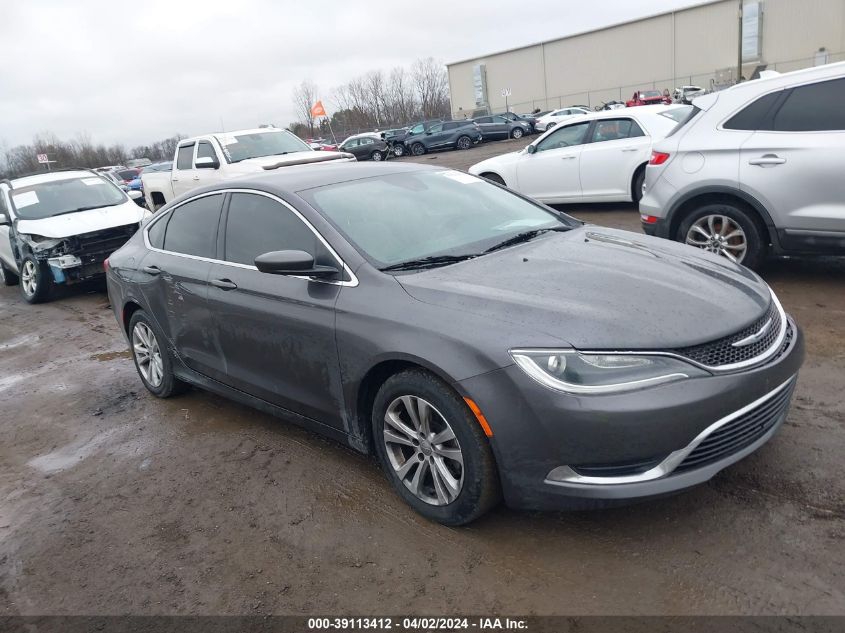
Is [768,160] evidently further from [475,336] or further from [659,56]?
[659,56]

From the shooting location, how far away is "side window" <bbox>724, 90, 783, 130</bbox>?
5887 mm

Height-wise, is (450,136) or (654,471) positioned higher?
(654,471)

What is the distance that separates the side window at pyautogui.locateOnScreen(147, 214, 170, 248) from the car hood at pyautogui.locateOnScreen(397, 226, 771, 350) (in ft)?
8.44

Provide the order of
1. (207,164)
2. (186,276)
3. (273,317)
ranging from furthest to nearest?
(207,164), (186,276), (273,317)

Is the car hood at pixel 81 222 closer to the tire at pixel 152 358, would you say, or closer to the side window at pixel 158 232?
the tire at pixel 152 358

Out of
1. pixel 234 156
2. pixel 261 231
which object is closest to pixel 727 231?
pixel 261 231

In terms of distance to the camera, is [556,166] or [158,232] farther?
[556,166]

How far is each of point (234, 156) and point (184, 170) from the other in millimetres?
1491

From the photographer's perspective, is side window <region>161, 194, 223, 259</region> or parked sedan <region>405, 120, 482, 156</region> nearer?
side window <region>161, 194, 223, 259</region>

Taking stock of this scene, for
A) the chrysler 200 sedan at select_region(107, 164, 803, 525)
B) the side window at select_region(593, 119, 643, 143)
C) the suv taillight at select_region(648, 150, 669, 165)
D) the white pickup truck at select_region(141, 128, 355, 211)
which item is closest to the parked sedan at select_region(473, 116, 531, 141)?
the white pickup truck at select_region(141, 128, 355, 211)

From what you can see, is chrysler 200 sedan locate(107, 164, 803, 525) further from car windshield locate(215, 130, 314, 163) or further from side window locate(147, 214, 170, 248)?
car windshield locate(215, 130, 314, 163)

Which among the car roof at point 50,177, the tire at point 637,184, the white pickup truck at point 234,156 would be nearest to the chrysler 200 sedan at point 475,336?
the tire at point 637,184

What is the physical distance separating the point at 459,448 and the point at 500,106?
228 ft

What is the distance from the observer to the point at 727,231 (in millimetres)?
6207
